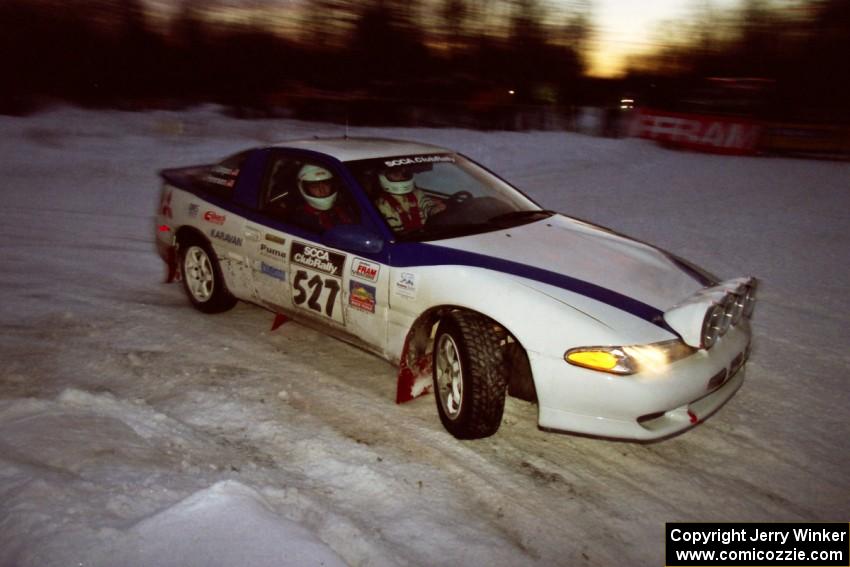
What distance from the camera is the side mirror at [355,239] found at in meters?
3.62

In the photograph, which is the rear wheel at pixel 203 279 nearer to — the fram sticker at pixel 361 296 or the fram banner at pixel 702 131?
the fram sticker at pixel 361 296

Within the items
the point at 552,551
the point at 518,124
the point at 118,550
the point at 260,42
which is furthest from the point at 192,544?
the point at 260,42

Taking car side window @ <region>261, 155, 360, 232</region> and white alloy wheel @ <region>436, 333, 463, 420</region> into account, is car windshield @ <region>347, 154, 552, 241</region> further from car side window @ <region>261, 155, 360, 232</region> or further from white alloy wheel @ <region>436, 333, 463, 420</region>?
white alloy wheel @ <region>436, 333, 463, 420</region>

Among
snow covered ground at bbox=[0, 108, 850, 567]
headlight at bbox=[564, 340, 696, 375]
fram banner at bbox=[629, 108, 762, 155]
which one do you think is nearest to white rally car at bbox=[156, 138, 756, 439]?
headlight at bbox=[564, 340, 696, 375]

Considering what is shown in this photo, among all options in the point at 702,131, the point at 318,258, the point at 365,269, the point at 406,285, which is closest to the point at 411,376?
the point at 406,285

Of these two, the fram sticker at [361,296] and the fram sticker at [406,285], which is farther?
the fram sticker at [361,296]

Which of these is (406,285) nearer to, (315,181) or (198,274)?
(315,181)

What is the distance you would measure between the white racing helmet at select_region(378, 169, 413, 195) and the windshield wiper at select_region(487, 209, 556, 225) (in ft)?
1.92

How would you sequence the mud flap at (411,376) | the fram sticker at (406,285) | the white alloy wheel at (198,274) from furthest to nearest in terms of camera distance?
1. the white alloy wheel at (198,274)
2. the mud flap at (411,376)
3. the fram sticker at (406,285)

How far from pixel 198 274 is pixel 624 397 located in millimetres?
3486

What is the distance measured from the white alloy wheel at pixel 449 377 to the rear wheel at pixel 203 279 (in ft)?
6.77

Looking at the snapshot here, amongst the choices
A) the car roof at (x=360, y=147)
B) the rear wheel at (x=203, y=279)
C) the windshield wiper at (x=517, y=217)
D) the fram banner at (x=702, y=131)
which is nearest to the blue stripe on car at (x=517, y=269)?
the windshield wiper at (x=517, y=217)

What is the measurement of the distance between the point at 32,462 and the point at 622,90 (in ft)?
118

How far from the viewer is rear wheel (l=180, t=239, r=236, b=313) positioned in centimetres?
491
